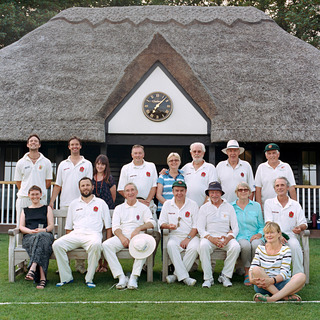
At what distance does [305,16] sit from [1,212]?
1645 cm

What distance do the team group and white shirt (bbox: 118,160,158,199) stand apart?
0.05 feet

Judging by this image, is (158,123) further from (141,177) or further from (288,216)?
(288,216)

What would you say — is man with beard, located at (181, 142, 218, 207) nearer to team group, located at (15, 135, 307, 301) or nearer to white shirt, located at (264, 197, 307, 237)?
team group, located at (15, 135, 307, 301)

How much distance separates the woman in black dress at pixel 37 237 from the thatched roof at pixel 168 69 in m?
4.60

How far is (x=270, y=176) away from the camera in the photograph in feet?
22.2

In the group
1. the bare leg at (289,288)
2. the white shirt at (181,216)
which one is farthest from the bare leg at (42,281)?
the bare leg at (289,288)

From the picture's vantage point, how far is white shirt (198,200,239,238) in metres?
6.05

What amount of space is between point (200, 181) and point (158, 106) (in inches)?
180

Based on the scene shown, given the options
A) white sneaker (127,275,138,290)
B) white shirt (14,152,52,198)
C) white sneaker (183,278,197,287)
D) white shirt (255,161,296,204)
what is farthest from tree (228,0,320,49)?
white sneaker (127,275,138,290)

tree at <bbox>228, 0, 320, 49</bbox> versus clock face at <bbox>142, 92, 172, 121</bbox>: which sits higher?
tree at <bbox>228, 0, 320, 49</bbox>

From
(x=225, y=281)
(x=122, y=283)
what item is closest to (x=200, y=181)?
(x=225, y=281)

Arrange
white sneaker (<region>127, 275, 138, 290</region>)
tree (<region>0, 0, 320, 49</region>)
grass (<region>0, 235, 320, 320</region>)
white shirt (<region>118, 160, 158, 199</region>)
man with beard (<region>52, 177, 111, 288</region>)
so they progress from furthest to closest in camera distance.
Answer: tree (<region>0, 0, 320, 49</region>) < white shirt (<region>118, 160, 158, 199</region>) < man with beard (<region>52, 177, 111, 288</region>) < white sneaker (<region>127, 275, 138, 290</region>) < grass (<region>0, 235, 320, 320</region>)

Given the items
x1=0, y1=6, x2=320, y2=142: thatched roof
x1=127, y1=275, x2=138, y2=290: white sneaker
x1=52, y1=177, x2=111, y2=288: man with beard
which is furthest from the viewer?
x1=0, y1=6, x2=320, y2=142: thatched roof

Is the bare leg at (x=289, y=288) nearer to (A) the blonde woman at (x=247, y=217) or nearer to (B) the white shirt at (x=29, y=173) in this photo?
(A) the blonde woman at (x=247, y=217)
